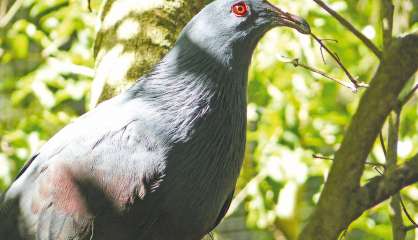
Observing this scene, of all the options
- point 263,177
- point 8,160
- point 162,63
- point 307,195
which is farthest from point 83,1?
point 307,195

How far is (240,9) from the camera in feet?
10.4

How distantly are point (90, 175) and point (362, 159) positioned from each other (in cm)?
149

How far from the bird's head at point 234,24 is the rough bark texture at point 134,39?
27cm

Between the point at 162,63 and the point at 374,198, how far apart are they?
1.62 metres

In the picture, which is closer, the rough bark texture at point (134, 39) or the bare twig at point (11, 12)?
the rough bark texture at point (134, 39)

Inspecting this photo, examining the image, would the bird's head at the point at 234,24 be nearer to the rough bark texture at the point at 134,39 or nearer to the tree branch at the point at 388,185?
the rough bark texture at the point at 134,39

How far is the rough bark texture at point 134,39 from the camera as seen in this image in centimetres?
329

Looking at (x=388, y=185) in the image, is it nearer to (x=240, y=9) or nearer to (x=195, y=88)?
(x=195, y=88)

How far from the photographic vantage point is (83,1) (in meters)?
5.28

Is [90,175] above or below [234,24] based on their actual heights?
below

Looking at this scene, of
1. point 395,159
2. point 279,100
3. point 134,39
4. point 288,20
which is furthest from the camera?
point 279,100

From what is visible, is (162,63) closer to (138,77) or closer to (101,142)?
(138,77)

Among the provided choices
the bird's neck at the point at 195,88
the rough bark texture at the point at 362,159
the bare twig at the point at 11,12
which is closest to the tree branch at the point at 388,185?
the rough bark texture at the point at 362,159

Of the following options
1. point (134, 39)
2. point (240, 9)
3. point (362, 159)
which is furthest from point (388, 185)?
point (134, 39)
